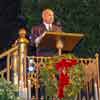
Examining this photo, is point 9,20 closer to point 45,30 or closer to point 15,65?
point 45,30

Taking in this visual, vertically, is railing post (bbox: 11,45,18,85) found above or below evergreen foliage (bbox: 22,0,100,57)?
below

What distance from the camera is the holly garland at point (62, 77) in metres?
9.18

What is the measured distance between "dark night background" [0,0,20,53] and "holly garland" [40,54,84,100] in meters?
3.10

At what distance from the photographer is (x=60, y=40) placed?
9.41 m

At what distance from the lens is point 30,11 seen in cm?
1175

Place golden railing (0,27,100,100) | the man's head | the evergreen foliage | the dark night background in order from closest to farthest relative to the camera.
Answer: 1. golden railing (0,27,100,100)
2. the man's head
3. the evergreen foliage
4. the dark night background

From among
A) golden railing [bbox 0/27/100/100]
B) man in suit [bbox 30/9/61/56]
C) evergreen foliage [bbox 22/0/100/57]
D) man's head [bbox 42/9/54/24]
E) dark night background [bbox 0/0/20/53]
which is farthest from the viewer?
dark night background [bbox 0/0/20/53]

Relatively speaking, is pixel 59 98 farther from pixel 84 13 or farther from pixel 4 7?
pixel 4 7

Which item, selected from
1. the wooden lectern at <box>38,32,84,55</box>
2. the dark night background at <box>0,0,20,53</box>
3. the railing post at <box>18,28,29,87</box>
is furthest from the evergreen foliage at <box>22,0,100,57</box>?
the railing post at <box>18,28,29,87</box>

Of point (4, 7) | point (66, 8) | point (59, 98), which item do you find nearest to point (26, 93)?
point (59, 98)

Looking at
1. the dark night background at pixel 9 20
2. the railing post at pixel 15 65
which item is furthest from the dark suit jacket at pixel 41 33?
the dark night background at pixel 9 20

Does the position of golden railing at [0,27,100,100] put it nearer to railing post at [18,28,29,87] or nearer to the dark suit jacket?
railing post at [18,28,29,87]

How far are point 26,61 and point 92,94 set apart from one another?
3.98 feet

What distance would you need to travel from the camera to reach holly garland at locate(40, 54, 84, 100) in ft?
30.1
